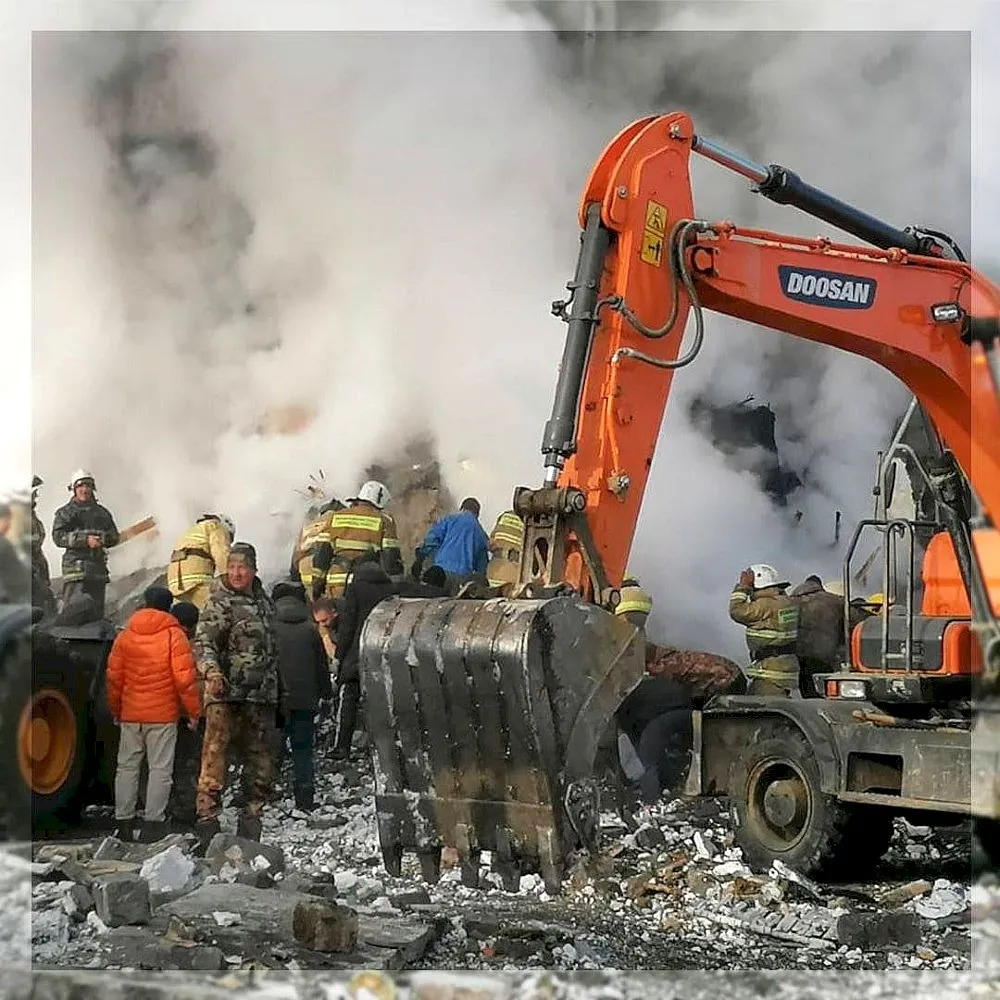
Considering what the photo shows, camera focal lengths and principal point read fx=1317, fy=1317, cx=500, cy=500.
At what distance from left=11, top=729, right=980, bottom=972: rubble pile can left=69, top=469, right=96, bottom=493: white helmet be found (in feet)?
7.76

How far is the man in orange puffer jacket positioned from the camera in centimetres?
613

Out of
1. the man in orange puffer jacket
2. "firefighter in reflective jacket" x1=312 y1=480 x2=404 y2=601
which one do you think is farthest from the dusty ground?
"firefighter in reflective jacket" x1=312 y1=480 x2=404 y2=601

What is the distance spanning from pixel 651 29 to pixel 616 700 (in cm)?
429

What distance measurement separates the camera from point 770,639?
23.6 feet

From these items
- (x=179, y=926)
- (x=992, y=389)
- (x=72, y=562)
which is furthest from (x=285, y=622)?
(x=992, y=389)

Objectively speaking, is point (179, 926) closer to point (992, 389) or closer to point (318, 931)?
point (318, 931)

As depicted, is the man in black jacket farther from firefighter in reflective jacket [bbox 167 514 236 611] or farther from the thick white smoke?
the thick white smoke

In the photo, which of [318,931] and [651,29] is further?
[651,29]

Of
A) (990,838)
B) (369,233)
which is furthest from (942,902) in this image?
(369,233)

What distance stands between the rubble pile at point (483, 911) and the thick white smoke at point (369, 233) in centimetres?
276

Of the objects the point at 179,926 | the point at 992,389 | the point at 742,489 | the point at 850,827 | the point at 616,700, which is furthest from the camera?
the point at 742,489

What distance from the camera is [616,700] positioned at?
3.88m

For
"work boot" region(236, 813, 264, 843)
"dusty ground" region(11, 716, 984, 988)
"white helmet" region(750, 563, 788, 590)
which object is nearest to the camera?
"dusty ground" region(11, 716, 984, 988)

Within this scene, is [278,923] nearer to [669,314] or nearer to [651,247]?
A: [669,314]
